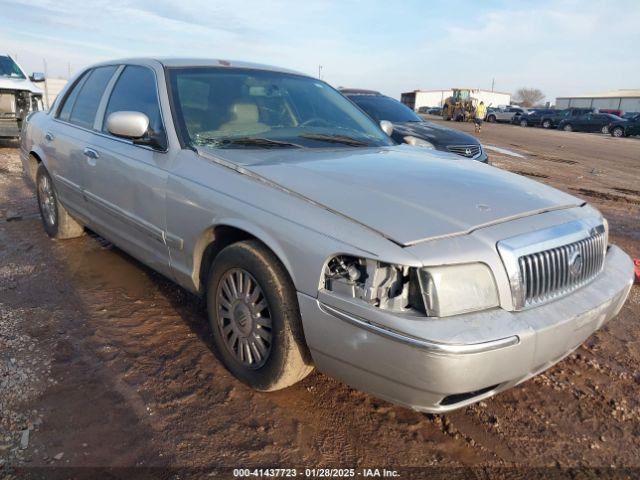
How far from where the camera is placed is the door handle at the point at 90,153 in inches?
147

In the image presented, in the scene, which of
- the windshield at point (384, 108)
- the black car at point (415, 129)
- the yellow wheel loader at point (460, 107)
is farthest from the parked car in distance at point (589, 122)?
the black car at point (415, 129)

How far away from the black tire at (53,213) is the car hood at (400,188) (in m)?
2.62

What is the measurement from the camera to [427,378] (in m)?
1.94

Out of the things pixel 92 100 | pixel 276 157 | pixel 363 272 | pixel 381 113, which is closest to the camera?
pixel 363 272

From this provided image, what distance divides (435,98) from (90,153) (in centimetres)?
7343

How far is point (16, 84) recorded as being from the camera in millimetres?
10594

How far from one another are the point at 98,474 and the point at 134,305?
1707mm

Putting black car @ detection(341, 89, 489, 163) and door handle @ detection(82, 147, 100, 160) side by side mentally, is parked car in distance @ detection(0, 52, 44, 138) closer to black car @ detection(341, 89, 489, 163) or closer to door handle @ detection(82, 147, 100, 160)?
black car @ detection(341, 89, 489, 163)

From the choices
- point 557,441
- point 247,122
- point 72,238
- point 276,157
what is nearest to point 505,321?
point 557,441

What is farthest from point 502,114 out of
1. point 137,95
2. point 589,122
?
point 137,95

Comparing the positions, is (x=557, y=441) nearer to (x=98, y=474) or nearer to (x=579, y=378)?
(x=579, y=378)

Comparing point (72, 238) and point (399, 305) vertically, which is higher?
point (399, 305)

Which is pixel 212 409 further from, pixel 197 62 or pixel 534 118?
pixel 534 118

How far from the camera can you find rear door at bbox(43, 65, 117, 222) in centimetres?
409
